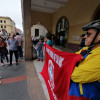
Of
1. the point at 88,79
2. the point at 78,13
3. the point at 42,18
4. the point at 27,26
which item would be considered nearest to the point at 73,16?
the point at 78,13

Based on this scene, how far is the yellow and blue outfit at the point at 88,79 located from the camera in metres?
0.72

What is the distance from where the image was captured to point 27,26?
4.34 meters

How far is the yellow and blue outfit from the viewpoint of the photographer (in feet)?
2.35

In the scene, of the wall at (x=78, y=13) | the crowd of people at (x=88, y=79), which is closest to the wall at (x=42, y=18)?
the wall at (x=78, y=13)

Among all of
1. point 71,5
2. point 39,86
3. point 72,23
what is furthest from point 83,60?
point 71,5

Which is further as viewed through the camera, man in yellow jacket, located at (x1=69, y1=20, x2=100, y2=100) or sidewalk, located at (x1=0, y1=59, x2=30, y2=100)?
sidewalk, located at (x1=0, y1=59, x2=30, y2=100)

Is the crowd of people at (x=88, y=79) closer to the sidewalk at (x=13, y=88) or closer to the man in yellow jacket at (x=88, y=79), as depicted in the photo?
the man in yellow jacket at (x=88, y=79)

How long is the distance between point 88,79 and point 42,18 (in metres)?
12.2

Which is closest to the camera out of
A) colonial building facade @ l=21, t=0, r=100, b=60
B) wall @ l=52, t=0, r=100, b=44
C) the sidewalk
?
the sidewalk

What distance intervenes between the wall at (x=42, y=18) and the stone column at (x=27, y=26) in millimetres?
7259

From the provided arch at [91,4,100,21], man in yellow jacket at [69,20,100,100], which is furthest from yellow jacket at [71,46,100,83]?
arch at [91,4,100,21]

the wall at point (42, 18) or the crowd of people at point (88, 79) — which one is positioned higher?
the wall at point (42, 18)

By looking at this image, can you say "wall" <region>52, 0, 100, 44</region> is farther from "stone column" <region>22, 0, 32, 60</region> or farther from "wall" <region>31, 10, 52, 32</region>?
"stone column" <region>22, 0, 32, 60</region>

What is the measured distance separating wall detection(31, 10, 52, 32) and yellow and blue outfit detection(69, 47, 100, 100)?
11.6m
